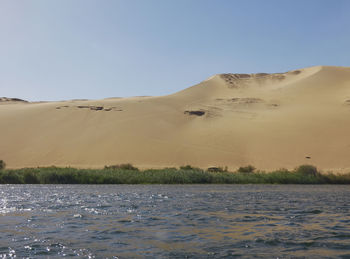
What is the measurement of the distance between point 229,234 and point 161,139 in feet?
103

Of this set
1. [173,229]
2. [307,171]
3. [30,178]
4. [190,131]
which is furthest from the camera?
[190,131]

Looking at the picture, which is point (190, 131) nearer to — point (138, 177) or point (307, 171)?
point (307, 171)

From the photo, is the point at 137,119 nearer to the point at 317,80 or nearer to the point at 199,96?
the point at 199,96

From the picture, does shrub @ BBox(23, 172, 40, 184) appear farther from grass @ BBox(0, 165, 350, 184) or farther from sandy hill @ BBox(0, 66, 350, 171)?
sandy hill @ BBox(0, 66, 350, 171)

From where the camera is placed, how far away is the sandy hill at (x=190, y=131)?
3441 cm

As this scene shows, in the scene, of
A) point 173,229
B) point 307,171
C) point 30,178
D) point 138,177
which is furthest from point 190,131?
point 173,229

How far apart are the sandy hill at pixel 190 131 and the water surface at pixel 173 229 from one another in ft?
65.0

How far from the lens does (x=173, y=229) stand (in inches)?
351

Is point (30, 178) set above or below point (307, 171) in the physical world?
below

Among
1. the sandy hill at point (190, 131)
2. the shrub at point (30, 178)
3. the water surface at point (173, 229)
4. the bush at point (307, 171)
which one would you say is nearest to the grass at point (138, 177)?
the shrub at point (30, 178)

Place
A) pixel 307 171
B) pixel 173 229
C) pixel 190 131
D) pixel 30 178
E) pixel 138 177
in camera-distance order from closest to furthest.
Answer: pixel 173 229 < pixel 30 178 < pixel 138 177 < pixel 307 171 < pixel 190 131

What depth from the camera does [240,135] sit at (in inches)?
1606

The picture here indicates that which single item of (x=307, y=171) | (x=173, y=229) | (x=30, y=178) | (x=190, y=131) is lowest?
(x=173, y=229)

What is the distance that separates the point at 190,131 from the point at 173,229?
33.7 meters
